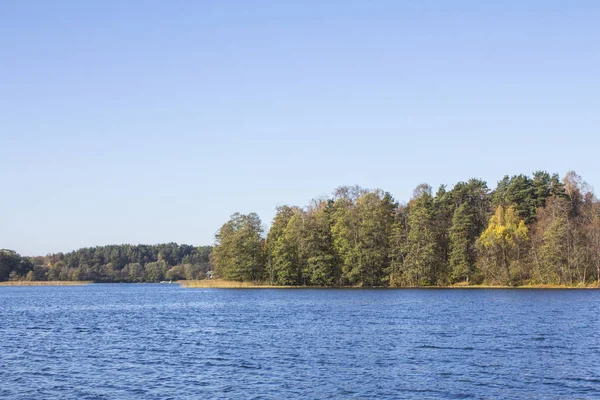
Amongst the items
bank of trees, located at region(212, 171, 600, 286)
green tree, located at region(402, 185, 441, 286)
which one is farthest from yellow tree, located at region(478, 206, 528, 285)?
green tree, located at region(402, 185, 441, 286)

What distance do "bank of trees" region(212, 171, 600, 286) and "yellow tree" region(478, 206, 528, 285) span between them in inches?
7.5

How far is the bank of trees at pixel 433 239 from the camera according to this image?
120 meters

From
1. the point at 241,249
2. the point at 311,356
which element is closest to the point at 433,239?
the point at 241,249

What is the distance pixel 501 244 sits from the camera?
12269cm

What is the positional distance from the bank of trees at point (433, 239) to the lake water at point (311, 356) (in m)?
55.3

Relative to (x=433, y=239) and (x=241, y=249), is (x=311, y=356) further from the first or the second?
(x=241, y=249)

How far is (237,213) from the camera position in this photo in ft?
494

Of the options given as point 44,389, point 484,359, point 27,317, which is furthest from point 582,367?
point 27,317

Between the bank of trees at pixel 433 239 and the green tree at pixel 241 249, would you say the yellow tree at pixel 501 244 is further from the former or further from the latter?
the green tree at pixel 241 249

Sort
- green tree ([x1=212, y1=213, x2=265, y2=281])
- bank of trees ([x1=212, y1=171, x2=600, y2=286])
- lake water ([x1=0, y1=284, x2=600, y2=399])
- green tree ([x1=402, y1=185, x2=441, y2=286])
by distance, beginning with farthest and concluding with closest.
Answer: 1. green tree ([x1=212, y1=213, x2=265, y2=281])
2. green tree ([x1=402, y1=185, x2=441, y2=286])
3. bank of trees ([x1=212, y1=171, x2=600, y2=286])
4. lake water ([x1=0, y1=284, x2=600, y2=399])

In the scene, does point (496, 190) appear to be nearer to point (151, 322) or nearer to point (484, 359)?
point (151, 322)

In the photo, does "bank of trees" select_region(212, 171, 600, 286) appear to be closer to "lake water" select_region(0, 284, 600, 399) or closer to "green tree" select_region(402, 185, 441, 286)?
"green tree" select_region(402, 185, 441, 286)

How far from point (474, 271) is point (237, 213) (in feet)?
180

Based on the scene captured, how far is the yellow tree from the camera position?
122m
